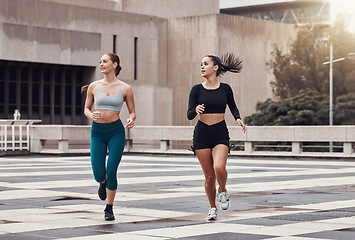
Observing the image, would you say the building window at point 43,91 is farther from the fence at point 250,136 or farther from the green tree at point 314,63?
the fence at point 250,136

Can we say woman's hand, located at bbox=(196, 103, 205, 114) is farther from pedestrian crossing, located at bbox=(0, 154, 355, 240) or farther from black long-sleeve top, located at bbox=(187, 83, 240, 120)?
pedestrian crossing, located at bbox=(0, 154, 355, 240)

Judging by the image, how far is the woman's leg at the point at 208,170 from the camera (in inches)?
358

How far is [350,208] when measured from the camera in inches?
402

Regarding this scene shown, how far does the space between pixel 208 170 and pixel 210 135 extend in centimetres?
44

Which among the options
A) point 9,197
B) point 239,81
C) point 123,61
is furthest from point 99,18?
point 9,197

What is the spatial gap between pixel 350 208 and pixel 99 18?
44.3m

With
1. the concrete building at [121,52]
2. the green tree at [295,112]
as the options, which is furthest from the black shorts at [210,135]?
the concrete building at [121,52]

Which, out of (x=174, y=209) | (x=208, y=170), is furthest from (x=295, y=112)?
(x=208, y=170)

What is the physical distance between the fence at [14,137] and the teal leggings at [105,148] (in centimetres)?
1995

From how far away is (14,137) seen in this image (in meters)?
29.0

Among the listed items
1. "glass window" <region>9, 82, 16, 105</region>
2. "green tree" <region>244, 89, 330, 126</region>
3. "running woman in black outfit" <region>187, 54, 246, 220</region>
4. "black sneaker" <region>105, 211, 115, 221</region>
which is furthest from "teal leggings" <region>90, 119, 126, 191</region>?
"glass window" <region>9, 82, 16, 105</region>

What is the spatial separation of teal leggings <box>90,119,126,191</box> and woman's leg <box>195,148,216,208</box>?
954 mm

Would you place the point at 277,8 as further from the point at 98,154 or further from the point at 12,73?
the point at 98,154

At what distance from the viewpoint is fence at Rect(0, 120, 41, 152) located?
93.5ft
